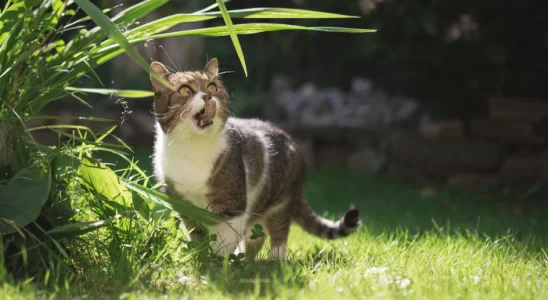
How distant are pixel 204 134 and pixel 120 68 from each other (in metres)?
7.16

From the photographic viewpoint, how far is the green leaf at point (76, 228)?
7.45ft

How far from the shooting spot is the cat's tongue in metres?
2.65

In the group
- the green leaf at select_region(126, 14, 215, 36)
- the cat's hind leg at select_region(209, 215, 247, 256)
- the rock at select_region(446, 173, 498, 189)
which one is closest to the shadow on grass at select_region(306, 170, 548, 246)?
the rock at select_region(446, 173, 498, 189)

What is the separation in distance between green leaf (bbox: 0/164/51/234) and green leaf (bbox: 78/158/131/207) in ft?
0.71

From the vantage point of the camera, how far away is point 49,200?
247 centimetres

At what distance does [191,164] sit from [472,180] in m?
4.16

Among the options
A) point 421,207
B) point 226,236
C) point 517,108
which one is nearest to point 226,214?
point 226,236

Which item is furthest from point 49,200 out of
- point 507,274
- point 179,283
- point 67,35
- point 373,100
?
point 373,100

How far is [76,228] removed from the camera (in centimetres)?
233

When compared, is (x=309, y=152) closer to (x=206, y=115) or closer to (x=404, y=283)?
(x=206, y=115)

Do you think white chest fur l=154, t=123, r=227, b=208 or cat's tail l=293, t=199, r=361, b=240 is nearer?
white chest fur l=154, t=123, r=227, b=208

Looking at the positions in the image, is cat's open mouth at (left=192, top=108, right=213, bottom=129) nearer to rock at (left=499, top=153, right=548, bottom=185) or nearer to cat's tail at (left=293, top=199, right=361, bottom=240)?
cat's tail at (left=293, top=199, right=361, bottom=240)

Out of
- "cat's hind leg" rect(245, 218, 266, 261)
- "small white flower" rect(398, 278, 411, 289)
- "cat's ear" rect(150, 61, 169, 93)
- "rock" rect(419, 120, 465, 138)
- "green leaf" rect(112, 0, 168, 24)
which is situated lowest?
"rock" rect(419, 120, 465, 138)

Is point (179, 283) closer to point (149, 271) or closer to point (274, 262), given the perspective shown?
point (149, 271)
